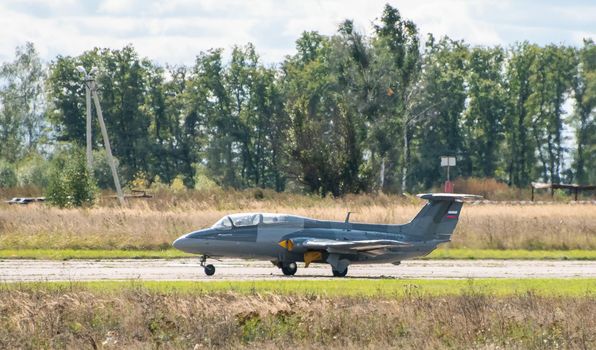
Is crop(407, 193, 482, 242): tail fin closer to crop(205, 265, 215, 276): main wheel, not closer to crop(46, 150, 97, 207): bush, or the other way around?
crop(205, 265, 215, 276): main wheel

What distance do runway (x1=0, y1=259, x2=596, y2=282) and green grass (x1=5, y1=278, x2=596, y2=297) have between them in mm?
2016

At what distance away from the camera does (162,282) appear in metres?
28.7

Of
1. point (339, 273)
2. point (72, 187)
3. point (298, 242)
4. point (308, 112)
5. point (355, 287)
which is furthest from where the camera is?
point (308, 112)

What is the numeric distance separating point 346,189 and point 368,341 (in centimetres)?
5256

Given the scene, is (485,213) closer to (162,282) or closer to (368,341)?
(162,282)

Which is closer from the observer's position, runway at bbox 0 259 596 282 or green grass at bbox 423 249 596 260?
runway at bbox 0 259 596 282

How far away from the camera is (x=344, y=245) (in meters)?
32.8

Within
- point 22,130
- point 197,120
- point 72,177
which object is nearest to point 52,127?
point 22,130

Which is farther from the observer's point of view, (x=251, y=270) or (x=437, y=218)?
(x=251, y=270)

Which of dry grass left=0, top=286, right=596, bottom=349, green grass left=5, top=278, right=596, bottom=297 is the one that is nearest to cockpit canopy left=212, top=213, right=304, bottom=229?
green grass left=5, top=278, right=596, bottom=297

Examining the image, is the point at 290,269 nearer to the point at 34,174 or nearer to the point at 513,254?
the point at 513,254

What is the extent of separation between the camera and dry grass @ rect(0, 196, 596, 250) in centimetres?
4538

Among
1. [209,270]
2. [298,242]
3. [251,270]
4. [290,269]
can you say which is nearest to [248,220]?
[298,242]

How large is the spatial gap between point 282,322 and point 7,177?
264 feet
